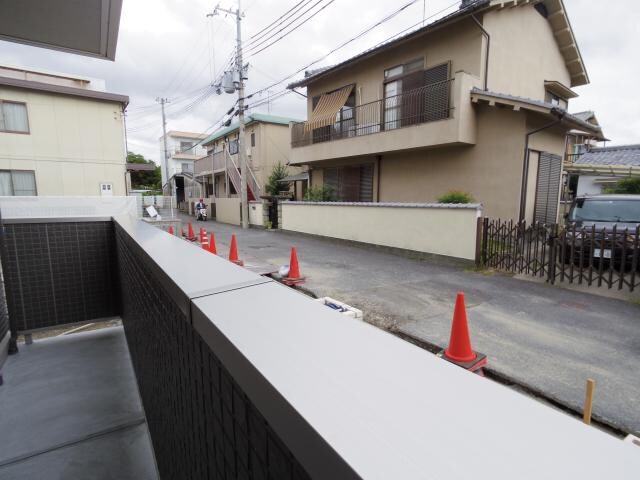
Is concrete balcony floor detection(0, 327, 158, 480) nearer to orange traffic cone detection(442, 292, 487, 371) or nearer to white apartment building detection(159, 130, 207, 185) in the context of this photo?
orange traffic cone detection(442, 292, 487, 371)

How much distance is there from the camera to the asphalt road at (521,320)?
123 inches

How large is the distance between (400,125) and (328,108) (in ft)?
11.3

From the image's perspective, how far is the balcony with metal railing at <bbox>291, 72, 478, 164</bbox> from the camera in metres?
9.24

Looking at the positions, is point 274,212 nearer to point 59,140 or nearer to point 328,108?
point 328,108

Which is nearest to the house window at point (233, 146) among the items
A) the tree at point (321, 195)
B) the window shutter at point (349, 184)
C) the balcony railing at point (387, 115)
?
the balcony railing at point (387, 115)

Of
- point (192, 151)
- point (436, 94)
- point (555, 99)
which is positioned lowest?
point (436, 94)

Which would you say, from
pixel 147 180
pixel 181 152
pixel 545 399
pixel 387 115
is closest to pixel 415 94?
pixel 387 115

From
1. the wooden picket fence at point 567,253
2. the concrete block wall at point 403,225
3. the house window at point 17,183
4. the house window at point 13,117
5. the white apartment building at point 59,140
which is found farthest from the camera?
the house window at point 17,183

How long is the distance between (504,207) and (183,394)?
954 cm

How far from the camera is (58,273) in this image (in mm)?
3539

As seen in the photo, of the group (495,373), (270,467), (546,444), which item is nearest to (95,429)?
(270,467)

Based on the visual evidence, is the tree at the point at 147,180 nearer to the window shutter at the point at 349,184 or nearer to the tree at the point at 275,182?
the tree at the point at 275,182

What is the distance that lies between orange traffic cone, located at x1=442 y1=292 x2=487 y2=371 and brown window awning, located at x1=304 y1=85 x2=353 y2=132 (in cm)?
1092

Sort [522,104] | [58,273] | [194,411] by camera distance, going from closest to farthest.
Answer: [194,411] < [58,273] < [522,104]
